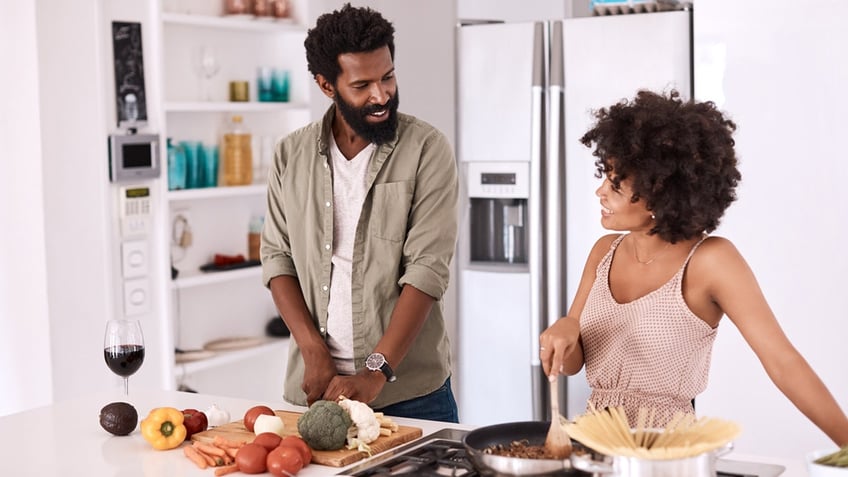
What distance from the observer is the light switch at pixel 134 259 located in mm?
3977

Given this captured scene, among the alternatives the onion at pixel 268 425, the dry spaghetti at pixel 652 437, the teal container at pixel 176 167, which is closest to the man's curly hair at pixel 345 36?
the onion at pixel 268 425

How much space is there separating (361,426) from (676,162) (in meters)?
0.80

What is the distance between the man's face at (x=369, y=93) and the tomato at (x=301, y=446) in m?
0.90

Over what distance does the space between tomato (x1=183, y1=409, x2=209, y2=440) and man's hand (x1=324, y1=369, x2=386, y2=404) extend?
0.93 ft

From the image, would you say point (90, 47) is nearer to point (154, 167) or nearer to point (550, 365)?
point (154, 167)

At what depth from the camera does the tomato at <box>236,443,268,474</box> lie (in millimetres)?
1864

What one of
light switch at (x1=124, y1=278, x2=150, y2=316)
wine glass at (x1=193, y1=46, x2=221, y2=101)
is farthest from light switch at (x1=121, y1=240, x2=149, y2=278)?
wine glass at (x1=193, y1=46, x2=221, y2=101)

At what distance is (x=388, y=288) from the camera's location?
8.48 feet

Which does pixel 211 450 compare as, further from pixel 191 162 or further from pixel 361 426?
pixel 191 162

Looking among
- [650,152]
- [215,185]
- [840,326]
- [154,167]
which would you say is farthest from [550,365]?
[215,185]

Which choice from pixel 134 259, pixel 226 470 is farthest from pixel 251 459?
pixel 134 259

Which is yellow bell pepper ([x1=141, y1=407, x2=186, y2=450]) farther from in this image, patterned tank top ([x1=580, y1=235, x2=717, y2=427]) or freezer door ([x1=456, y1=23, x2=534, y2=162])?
freezer door ([x1=456, y1=23, x2=534, y2=162])

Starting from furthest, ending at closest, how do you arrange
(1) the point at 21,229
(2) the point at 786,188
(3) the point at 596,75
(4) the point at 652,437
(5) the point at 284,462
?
(3) the point at 596,75, (1) the point at 21,229, (2) the point at 786,188, (5) the point at 284,462, (4) the point at 652,437

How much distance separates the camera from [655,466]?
147 centimetres
